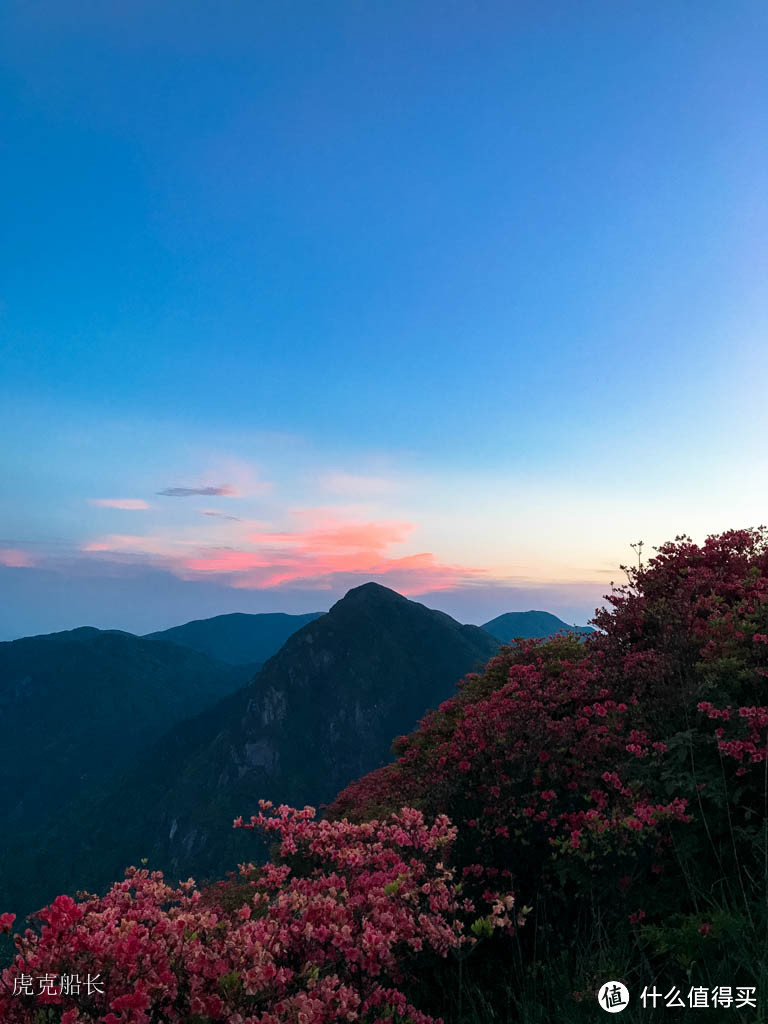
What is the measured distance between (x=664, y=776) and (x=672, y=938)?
1.37 m

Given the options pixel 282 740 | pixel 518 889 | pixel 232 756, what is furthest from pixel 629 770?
pixel 282 740

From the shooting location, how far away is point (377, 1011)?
13.6ft

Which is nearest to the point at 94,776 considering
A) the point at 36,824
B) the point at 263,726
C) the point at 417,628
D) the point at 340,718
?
the point at 36,824

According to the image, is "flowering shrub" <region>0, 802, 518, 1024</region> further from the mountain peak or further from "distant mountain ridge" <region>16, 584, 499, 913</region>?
the mountain peak

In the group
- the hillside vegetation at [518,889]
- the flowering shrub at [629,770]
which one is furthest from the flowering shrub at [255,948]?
the flowering shrub at [629,770]

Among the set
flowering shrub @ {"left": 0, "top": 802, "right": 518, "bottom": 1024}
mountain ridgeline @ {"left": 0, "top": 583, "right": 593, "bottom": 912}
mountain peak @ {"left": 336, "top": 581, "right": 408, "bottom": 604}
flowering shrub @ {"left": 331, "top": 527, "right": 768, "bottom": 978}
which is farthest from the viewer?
mountain peak @ {"left": 336, "top": 581, "right": 408, "bottom": 604}

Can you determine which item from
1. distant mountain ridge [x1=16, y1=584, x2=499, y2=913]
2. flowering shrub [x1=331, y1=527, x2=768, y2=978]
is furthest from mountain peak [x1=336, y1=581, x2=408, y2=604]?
flowering shrub [x1=331, y1=527, x2=768, y2=978]

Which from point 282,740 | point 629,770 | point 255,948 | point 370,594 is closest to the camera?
point 255,948

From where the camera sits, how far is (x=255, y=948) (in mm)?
3521

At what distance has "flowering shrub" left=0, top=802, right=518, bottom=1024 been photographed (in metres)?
3.26

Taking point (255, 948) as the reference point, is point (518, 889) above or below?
below

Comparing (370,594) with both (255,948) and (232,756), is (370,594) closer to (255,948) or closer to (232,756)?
(232,756)

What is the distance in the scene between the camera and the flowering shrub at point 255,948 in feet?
10.7

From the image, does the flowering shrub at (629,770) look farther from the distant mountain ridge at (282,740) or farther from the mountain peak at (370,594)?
the mountain peak at (370,594)
